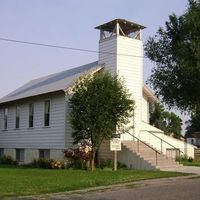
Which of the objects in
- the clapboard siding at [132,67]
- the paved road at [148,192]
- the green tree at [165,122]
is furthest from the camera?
the green tree at [165,122]

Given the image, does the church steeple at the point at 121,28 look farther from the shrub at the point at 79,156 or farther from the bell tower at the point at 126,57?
the shrub at the point at 79,156

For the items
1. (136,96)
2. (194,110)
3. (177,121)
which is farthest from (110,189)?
(177,121)

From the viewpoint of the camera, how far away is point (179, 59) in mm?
18625

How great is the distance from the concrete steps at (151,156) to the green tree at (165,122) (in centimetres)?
3578

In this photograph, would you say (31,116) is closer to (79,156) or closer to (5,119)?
(5,119)

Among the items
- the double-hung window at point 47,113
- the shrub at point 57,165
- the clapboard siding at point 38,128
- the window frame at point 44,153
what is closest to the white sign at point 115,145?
the shrub at point 57,165

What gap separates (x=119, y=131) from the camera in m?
27.9

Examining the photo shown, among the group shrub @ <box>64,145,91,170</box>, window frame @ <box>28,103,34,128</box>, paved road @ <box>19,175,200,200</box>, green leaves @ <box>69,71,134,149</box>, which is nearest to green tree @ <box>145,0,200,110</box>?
paved road @ <box>19,175,200,200</box>

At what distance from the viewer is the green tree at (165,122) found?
66025 mm

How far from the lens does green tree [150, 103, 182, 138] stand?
6603 centimetres

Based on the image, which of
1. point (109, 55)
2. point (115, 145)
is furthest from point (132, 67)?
point (115, 145)

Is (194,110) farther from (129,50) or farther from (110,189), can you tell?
(129,50)

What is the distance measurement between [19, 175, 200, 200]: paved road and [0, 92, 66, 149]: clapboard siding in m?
11.3

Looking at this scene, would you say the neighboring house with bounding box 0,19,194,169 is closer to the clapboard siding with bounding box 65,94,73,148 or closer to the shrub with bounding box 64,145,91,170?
the clapboard siding with bounding box 65,94,73,148
